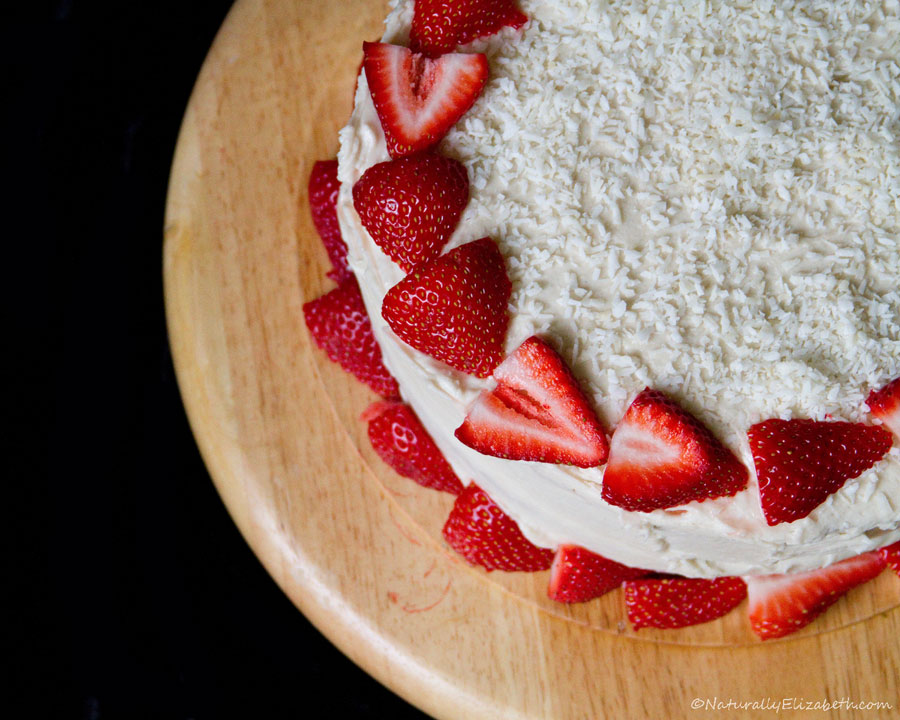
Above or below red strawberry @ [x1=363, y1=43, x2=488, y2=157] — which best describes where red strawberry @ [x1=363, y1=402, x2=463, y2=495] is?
below

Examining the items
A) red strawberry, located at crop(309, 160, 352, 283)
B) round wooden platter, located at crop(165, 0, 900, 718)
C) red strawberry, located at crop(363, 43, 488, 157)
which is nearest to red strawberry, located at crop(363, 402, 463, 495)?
round wooden platter, located at crop(165, 0, 900, 718)

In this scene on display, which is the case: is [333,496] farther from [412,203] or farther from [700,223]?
[700,223]

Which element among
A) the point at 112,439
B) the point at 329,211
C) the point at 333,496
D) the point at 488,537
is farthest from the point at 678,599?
the point at 112,439

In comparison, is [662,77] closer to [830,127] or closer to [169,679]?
[830,127]

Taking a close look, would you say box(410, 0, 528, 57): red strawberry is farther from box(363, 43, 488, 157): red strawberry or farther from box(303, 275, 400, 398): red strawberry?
box(303, 275, 400, 398): red strawberry

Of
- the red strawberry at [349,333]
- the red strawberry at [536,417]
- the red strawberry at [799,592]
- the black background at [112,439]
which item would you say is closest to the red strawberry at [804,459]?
the red strawberry at [536,417]

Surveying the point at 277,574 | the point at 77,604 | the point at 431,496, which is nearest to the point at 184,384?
the point at 277,574
